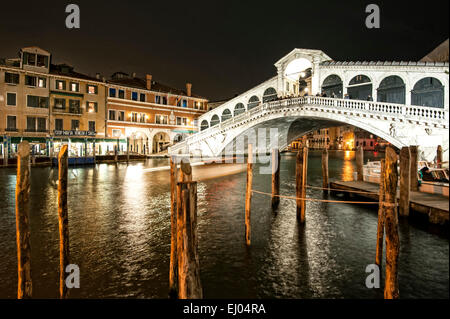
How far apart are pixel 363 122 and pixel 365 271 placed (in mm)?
14578

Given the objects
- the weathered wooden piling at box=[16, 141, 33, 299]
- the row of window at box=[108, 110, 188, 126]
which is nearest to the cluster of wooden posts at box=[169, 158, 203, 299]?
the weathered wooden piling at box=[16, 141, 33, 299]

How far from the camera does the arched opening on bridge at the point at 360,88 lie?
21.1 metres

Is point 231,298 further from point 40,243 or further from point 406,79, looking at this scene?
point 406,79

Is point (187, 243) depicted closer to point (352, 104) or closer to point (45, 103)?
point (352, 104)

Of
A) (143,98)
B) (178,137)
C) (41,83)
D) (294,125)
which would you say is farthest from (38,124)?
(294,125)

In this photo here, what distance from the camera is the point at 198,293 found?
3045 millimetres

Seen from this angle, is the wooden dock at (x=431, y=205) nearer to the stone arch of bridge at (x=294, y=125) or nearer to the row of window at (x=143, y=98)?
the stone arch of bridge at (x=294, y=125)

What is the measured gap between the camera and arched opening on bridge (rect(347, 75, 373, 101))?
829 inches

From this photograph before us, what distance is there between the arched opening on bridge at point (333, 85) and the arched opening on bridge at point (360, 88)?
2.78ft

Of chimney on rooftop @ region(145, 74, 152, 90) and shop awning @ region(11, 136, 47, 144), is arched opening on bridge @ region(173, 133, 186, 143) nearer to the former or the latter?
chimney on rooftop @ region(145, 74, 152, 90)

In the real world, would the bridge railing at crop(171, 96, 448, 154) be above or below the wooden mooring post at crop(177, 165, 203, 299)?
above

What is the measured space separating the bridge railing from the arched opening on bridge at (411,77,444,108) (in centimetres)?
76

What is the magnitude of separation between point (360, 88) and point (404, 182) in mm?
16700

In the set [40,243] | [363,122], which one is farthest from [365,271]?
[363,122]
